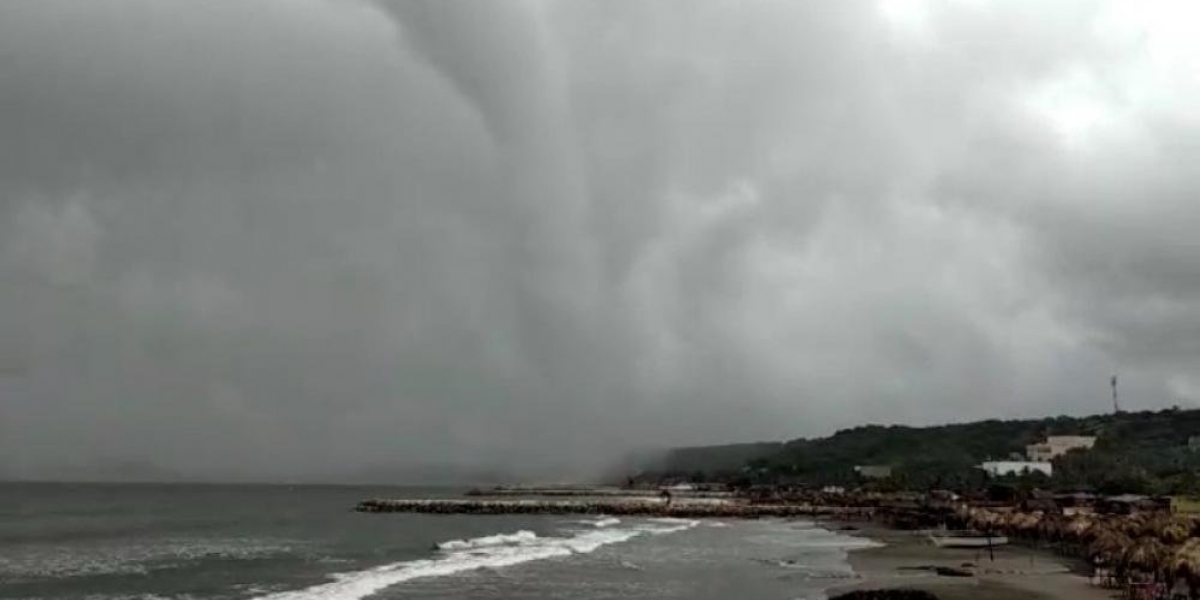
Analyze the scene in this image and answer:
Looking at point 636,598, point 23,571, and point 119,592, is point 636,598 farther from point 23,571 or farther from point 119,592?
point 23,571

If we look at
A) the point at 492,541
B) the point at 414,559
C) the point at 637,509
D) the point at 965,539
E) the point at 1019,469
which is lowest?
the point at 637,509

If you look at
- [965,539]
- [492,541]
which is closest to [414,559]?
[492,541]

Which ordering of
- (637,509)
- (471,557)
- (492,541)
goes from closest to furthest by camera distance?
(471,557) < (492,541) < (637,509)

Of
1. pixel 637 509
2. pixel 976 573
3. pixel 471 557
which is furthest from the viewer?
pixel 637 509

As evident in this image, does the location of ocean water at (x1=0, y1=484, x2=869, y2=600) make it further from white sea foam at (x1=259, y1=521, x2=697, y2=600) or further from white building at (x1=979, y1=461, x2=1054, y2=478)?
white building at (x1=979, y1=461, x2=1054, y2=478)

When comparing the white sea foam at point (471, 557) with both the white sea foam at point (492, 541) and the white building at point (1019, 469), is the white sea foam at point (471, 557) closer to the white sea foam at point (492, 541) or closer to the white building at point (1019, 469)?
the white sea foam at point (492, 541)

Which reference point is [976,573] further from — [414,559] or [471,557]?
[414,559]

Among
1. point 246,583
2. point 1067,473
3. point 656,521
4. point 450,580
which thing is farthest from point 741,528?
point 1067,473
